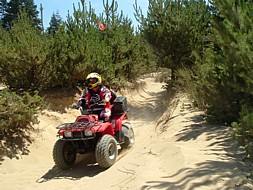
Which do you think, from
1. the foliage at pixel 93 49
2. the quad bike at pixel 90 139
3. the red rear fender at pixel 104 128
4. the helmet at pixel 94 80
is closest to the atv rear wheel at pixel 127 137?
the quad bike at pixel 90 139

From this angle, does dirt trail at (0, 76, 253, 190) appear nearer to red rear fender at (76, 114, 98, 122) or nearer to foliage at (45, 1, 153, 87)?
red rear fender at (76, 114, 98, 122)

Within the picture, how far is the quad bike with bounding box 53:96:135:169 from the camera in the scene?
603 cm

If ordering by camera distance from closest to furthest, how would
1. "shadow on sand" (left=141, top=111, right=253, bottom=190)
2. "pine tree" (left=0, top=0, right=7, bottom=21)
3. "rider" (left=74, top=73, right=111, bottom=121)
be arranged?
1. "shadow on sand" (left=141, top=111, right=253, bottom=190)
2. "rider" (left=74, top=73, right=111, bottom=121)
3. "pine tree" (left=0, top=0, right=7, bottom=21)

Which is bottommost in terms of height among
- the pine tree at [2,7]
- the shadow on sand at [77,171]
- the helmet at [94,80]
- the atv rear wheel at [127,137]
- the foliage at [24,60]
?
the shadow on sand at [77,171]

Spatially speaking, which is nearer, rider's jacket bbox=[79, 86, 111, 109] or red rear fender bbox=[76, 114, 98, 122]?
red rear fender bbox=[76, 114, 98, 122]

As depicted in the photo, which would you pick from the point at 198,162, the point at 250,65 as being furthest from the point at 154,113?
the point at 250,65

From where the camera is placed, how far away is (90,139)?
6445 mm

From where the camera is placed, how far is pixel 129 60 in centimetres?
1628

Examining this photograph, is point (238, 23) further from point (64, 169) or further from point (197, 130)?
point (64, 169)

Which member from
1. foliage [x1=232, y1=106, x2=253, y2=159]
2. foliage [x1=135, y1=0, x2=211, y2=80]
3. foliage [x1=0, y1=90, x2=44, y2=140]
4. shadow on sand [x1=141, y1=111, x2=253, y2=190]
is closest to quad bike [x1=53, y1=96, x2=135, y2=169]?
foliage [x1=0, y1=90, x2=44, y2=140]

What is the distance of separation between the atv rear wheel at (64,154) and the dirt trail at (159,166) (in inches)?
6.7

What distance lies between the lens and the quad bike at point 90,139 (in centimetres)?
603

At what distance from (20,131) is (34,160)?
917 mm

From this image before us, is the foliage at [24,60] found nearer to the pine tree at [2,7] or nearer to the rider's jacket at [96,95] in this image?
the rider's jacket at [96,95]
